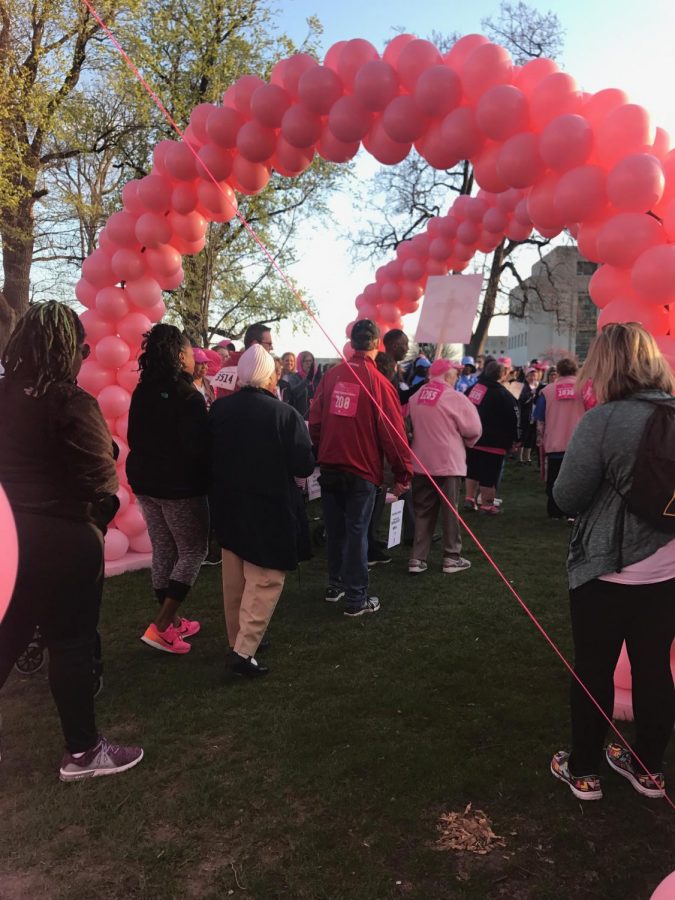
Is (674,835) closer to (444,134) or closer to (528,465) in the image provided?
(444,134)

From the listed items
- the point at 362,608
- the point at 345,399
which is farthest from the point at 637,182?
the point at 362,608

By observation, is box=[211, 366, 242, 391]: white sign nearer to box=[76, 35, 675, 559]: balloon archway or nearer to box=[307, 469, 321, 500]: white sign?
box=[76, 35, 675, 559]: balloon archway

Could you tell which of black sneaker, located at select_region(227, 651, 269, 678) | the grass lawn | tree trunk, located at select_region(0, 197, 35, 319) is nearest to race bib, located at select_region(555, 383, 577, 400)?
the grass lawn

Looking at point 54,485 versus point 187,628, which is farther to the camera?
point 187,628

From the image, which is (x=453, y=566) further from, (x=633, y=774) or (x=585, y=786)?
(x=585, y=786)

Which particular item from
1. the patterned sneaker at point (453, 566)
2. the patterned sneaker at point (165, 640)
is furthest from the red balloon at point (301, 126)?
the patterned sneaker at point (453, 566)

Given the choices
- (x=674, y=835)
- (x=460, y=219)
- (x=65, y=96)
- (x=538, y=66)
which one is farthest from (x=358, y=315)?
(x=65, y=96)

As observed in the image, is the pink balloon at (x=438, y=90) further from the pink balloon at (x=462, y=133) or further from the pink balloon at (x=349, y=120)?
the pink balloon at (x=349, y=120)

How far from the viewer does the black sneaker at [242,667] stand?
3.73 m

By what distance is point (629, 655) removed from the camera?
257cm

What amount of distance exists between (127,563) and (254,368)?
3.11 meters

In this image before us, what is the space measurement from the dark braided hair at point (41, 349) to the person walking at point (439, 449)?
3650 mm

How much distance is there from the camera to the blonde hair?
2451 mm

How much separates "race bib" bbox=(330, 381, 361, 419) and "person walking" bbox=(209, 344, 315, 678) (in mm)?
1001
